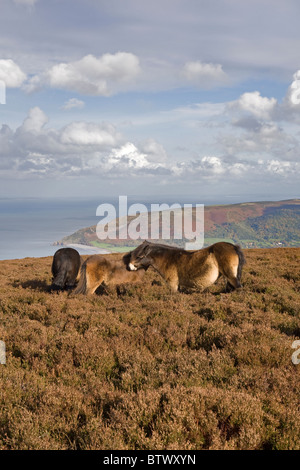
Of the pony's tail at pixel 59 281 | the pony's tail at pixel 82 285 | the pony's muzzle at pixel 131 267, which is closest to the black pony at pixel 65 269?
the pony's tail at pixel 59 281

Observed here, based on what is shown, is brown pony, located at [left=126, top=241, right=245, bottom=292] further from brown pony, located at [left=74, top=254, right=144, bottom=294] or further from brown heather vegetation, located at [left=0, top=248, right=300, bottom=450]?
brown pony, located at [left=74, top=254, right=144, bottom=294]


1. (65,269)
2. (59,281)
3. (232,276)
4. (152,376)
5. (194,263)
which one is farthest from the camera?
(65,269)

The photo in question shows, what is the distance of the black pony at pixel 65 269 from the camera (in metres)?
11.1

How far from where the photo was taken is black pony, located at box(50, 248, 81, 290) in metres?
11.1

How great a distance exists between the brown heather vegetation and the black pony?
7.92ft

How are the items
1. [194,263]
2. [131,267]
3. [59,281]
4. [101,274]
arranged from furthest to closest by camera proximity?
[59,281]
[101,274]
[131,267]
[194,263]

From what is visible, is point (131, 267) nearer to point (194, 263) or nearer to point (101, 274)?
point (101, 274)

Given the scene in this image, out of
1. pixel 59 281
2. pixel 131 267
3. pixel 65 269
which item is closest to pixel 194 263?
pixel 131 267

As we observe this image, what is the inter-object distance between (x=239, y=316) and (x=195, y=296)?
218 centimetres

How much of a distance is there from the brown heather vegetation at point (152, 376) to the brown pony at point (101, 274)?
1.25 meters

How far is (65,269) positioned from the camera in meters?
11.2

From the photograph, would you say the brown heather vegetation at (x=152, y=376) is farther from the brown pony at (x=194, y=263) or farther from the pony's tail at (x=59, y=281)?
the pony's tail at (x=59, y=281)

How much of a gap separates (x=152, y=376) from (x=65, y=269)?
751cm
